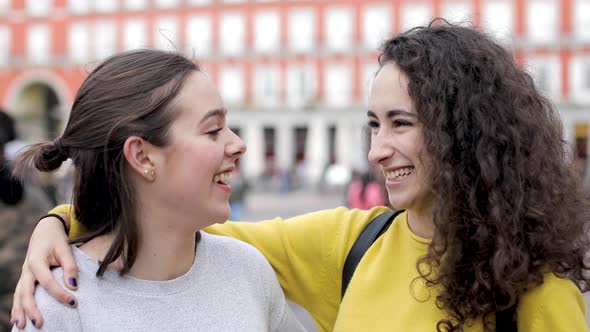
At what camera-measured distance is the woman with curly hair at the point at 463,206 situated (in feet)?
5.43

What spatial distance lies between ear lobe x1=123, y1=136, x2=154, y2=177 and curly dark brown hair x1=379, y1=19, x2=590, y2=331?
2.28ft

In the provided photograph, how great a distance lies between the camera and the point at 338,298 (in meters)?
2.09

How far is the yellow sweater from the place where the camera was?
1.61 metres

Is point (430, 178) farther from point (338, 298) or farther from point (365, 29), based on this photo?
point (365, 29)

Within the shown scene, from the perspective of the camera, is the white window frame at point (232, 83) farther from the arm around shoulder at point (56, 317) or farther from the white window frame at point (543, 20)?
the arm around shoulder at point (56, 317)

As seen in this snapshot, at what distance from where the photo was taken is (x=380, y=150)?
1.84 metres

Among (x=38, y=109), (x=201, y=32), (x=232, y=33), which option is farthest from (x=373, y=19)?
A: (x=38, y=109)

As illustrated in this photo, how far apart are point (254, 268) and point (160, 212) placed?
1.06ft

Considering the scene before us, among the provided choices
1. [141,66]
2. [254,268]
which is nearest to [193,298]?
[254,268]

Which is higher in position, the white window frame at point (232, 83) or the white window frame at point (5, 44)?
the white window frame at point (5, 44)

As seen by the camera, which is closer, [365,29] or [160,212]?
[160,212]

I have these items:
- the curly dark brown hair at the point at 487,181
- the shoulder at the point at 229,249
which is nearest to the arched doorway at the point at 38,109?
the shoulder at the point at 229,249

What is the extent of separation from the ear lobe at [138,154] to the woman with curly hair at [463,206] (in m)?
0.27

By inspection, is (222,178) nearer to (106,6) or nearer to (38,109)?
(106,6)
